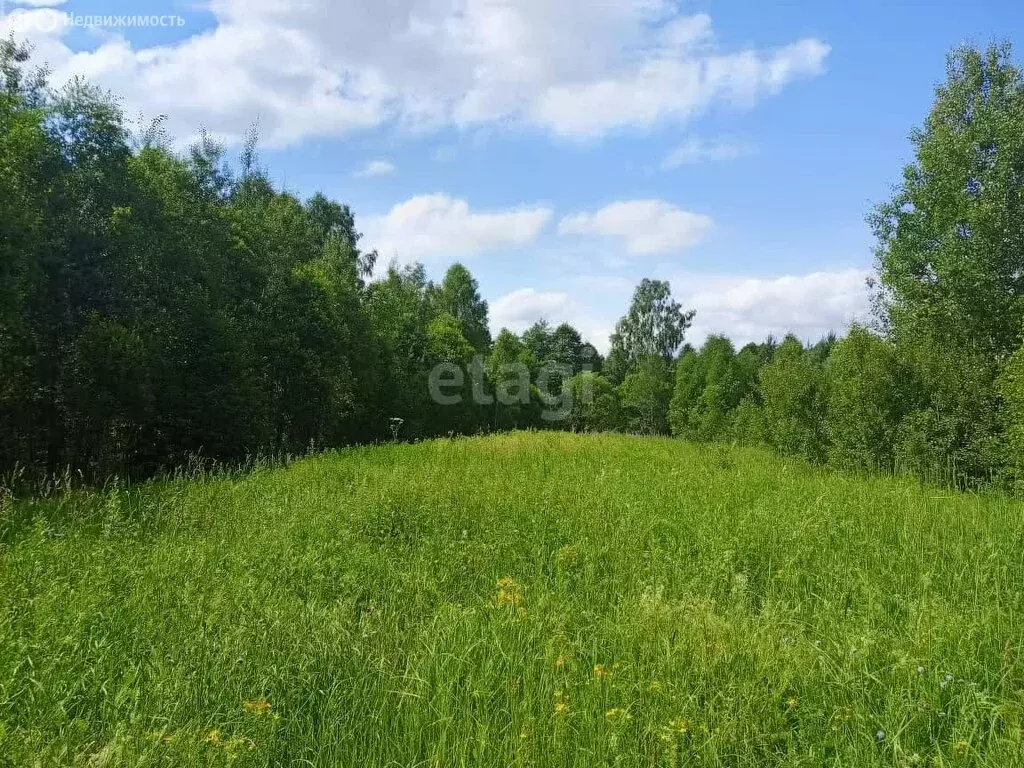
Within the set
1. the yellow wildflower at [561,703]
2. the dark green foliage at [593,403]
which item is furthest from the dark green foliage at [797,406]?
the dark green foliage at [593,403]

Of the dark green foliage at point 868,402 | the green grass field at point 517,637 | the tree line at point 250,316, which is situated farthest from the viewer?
the dark green foliage at point 868,402

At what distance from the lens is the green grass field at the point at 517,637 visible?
8.79ft

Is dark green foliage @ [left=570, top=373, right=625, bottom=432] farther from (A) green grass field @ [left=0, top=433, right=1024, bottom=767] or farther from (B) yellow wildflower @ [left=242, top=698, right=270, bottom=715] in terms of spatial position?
(B) yellow wildflower @ [left=242, top=698, right=270, bottom=715]

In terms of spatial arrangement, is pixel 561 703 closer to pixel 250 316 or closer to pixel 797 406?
pixel 797 406

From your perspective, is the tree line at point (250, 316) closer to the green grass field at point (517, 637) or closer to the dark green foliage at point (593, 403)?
the green grass field at point (517, 637)

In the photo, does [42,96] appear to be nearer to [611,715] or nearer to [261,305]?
[261,305]

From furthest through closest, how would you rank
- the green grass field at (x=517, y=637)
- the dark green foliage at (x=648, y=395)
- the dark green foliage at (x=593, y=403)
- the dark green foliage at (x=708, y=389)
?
the dark green foliage at (x=593, y=403)
the dark green foliage at (x=648, y=395)
the dark green foliage at (x=708, y=389)
the green grass field at (x=517, y=637)

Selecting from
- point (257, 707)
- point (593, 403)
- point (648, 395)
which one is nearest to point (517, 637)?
point (257, 707)

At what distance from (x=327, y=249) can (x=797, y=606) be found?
3330 cm

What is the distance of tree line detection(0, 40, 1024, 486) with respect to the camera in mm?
12750

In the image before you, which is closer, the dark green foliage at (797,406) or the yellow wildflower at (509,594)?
the yellow wildflower at (509,594)

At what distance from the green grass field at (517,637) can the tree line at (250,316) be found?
4.47m

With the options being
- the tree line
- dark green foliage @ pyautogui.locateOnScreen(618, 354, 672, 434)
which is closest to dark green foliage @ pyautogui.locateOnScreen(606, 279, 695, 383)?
dark green foliage @ pyautogui.locateOnScreen(618, 354, 672, 434)

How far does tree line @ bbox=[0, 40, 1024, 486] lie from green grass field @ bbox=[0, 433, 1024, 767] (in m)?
4.47
